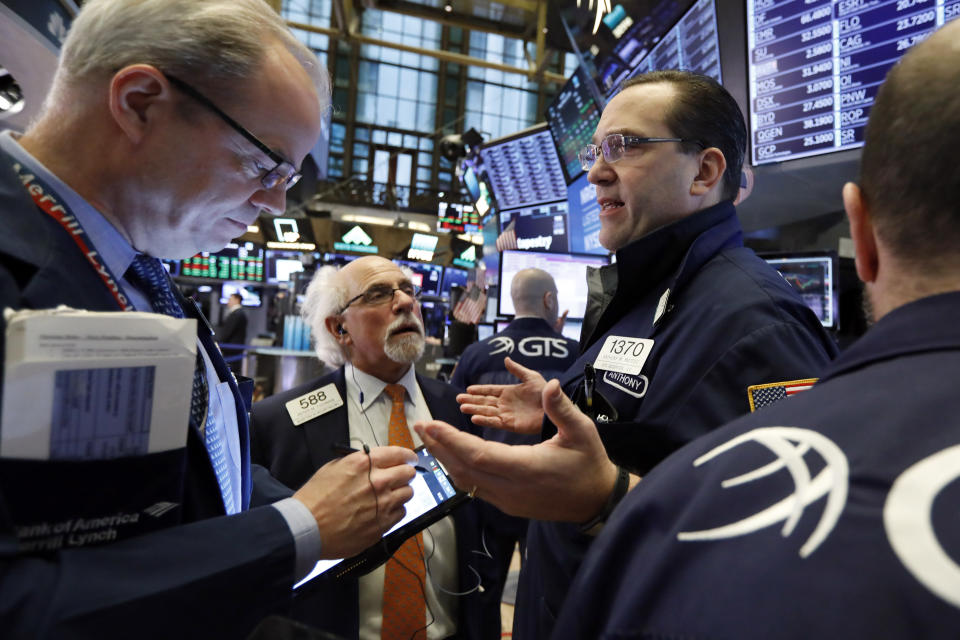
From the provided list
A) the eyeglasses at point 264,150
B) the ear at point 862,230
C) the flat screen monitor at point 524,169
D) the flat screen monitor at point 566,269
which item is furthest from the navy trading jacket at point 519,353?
the ear at point 862,230

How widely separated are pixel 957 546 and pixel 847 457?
0.31 ft

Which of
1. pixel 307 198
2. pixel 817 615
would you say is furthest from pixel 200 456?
pixel 307 198

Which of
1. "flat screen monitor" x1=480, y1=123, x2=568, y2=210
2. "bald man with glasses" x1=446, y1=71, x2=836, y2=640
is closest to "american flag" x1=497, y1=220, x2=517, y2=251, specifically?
"flat screen monitor" x1=480, y1=123, x2=568, y2=210

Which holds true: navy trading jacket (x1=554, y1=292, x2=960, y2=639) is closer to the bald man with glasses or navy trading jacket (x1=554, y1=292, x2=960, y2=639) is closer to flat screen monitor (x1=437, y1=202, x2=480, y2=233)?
the bald man with glasses

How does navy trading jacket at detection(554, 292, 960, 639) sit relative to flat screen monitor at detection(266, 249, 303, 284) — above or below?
below

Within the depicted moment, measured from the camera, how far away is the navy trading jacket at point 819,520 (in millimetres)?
417

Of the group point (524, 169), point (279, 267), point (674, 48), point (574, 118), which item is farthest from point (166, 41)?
point (279, 267)

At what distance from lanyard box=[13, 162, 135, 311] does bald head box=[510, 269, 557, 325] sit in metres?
2.89

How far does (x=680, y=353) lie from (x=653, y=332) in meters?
0.13

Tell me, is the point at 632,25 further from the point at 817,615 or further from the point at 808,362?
the point at 817,615

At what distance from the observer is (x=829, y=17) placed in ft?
6.98

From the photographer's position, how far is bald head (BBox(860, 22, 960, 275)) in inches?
21.7

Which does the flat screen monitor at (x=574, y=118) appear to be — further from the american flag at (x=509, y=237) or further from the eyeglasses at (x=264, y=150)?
the eyeglasses at (x=264, y=150)

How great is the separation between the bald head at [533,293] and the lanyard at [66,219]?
9.48ft
